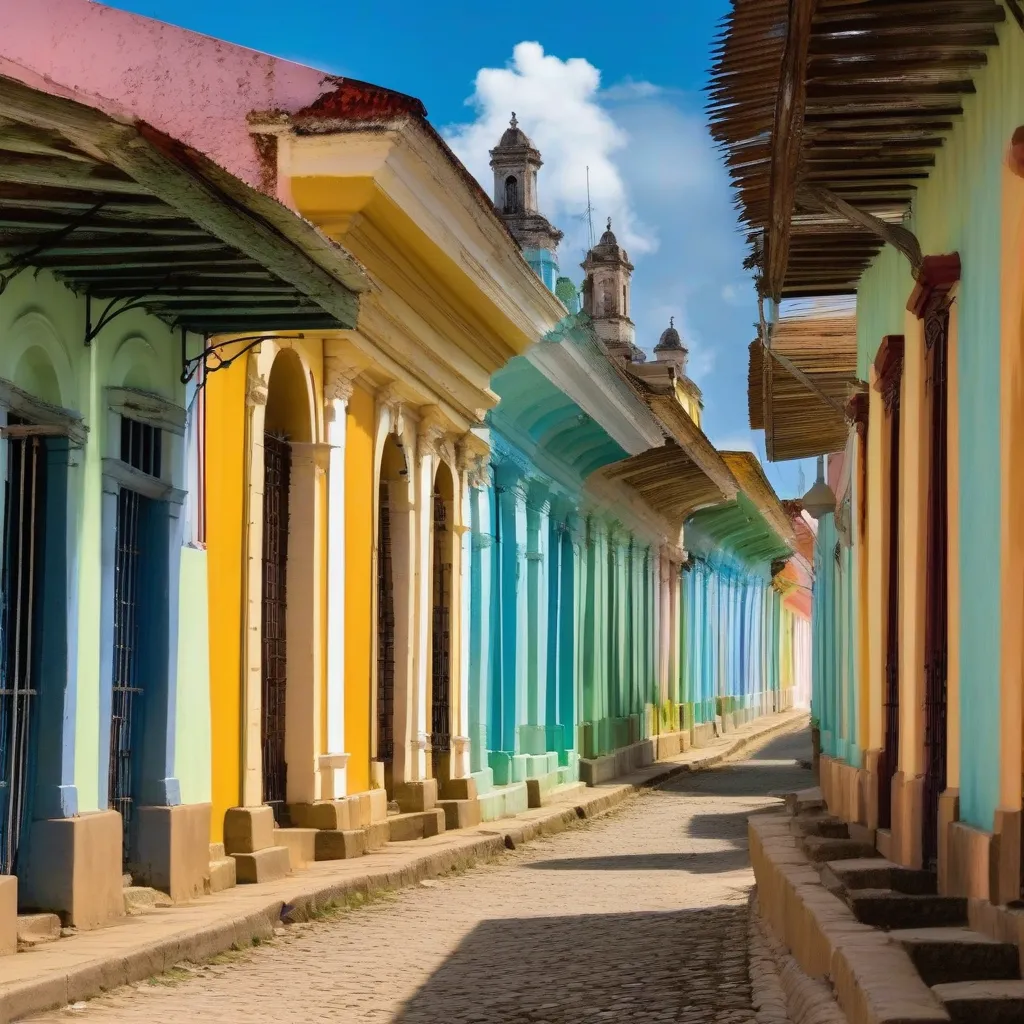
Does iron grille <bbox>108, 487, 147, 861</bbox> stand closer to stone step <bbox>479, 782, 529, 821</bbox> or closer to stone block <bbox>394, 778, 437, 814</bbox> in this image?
stone block <bbox>394, 778, 437, 814</bbox>

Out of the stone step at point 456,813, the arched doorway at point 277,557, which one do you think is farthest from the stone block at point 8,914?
the stone step at point 456,813

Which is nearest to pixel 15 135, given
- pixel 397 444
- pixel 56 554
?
pixel 56 554

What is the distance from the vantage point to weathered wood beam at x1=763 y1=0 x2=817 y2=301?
6.50m

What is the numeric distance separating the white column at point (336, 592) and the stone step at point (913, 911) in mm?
6818

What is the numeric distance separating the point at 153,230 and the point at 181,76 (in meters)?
4.54

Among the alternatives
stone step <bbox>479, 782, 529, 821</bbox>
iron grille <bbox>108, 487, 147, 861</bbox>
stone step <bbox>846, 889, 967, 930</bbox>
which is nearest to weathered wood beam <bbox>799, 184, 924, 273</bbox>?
stone step <bbox>846, 889, 967, 930</bbox>

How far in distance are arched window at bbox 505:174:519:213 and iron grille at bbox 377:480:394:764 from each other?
98.2 ft

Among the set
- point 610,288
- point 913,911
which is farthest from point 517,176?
point 913,911

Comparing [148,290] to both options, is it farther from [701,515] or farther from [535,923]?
[701,515]

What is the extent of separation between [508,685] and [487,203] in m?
6.72

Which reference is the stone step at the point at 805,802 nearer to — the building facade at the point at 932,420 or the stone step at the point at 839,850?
the building facade at the point at 932,420

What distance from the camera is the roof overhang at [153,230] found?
708 centimetres

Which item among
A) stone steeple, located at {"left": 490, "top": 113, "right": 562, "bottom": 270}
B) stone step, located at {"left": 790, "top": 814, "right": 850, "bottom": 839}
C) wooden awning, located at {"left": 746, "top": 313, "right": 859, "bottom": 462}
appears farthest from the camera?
stone steeple, located at {"left": 490, "top": 113, "right": 562, "bottom": 270}

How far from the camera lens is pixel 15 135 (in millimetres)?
7039
